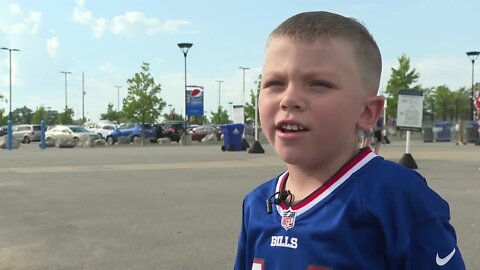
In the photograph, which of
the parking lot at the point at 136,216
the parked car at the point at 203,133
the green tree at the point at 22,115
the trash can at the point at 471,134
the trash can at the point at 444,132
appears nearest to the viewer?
the parking lot at the point at 136,216

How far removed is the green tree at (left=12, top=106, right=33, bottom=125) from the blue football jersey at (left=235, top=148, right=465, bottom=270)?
459 ft

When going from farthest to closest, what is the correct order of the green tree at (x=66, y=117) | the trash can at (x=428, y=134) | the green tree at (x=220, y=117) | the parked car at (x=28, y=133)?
the green tree at (x=220, y=117), the green tree at (x=66, y=117), the parked car at (x=28, y=133), the trash can at (x=428, y=134)

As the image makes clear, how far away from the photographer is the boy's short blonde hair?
1.50 m

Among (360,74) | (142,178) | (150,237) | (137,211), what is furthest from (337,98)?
(142,178)

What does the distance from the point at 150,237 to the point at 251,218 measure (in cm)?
473

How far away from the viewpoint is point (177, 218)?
24.3 ft

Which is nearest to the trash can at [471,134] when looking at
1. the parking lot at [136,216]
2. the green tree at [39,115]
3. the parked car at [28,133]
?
the parking lot at [136,216]

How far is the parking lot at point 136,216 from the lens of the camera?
212 inches

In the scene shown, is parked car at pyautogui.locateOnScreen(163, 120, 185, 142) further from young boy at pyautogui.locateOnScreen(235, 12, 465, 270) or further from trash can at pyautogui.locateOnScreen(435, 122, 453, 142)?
young boy at pyautogui.locateOnScreen(235, 12, 465, 270)

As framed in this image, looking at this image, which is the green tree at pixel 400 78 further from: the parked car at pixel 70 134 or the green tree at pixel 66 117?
the green tree at pixel 66 117

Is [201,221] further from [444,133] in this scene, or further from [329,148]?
[444,133]

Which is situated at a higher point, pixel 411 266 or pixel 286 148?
pixel 286 148

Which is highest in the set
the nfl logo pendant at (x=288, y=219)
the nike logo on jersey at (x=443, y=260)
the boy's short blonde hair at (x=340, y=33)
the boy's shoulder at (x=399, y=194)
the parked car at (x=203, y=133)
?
the boy's short blonde hair at (x=340, y=33)

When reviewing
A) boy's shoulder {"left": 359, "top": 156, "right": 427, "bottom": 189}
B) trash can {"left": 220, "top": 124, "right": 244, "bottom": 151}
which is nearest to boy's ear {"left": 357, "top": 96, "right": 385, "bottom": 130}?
→ boy's shoulder {"left": 359, "top": 156, "right": 427, "bottom": 189}
